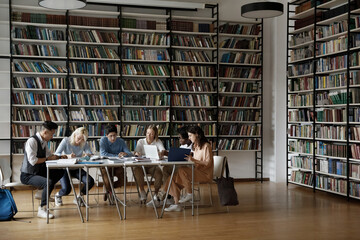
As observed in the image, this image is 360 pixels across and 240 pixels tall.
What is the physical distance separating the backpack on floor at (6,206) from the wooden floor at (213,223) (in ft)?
0.34

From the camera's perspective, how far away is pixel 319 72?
7.34 meters

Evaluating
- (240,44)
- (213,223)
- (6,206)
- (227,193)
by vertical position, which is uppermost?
(240,44)

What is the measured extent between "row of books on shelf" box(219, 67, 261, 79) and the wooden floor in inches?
111

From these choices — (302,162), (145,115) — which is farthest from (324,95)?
(145,115)

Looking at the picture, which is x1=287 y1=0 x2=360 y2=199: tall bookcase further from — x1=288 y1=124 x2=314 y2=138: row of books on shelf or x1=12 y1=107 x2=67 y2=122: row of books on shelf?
x1=12 y1=107 x2=67 y2=122: row of books on shelf

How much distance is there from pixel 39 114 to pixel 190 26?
3.22m

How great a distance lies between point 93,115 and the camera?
785 cm

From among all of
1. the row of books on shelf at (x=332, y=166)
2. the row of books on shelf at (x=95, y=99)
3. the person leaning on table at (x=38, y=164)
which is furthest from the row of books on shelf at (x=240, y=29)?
the person leaning on table at (x=38, y=164)

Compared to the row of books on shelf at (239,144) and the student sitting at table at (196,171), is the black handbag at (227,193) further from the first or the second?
the row of books on shelf at (239,144)

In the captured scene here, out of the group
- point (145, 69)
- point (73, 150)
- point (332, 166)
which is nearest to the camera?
point (73, 150)

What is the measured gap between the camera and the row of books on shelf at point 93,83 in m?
7.74

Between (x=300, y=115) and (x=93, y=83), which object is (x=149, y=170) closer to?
(x=93, y=83)

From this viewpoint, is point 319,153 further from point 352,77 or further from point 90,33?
point 90,33

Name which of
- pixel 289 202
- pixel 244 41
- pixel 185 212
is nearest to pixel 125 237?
pixel 185 212
